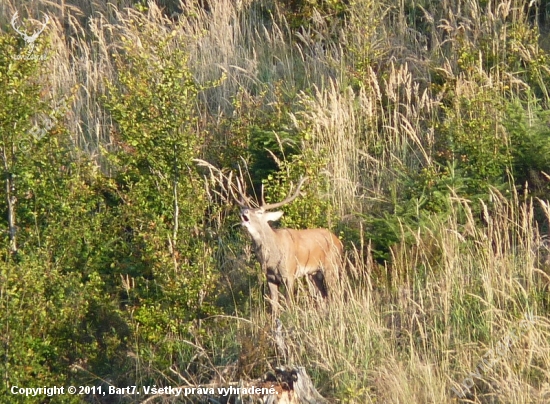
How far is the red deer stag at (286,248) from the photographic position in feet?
33.1

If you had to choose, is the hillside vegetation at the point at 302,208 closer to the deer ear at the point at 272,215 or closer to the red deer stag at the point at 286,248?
the red deer stag at the point at 286,248

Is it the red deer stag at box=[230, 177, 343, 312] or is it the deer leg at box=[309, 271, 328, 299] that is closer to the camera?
the red deer stag at box=[230, 177, 343, 312]

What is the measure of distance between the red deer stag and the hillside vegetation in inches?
7.3

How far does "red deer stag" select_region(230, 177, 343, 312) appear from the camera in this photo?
33.1 ft

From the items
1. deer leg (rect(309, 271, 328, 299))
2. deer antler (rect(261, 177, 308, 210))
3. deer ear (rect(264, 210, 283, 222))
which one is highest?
deer antler (rect(261, 177, 308, 210))

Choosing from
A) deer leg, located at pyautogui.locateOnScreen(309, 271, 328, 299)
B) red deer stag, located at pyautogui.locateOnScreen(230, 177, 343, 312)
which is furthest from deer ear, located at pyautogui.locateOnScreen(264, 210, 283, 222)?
deer leg, located at pyautogui.locateOnScreen(309, 271, 328, 299)

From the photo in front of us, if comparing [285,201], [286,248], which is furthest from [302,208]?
[286,248]

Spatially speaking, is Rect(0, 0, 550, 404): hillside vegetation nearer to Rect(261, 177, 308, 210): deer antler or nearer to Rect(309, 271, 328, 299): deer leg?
Rect(309, 271, 328, 299): deer leg

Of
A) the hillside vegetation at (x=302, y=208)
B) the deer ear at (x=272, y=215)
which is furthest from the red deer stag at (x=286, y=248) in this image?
the hillside vegetation at (x=302, y=208)

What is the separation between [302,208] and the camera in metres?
11.0

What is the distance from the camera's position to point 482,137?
11.4 metres

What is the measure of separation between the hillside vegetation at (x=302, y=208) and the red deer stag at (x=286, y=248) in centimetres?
19

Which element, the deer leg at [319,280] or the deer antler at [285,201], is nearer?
the deer antler at [285,201]

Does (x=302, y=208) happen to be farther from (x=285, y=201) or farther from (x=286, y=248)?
(x=286, y=248)
